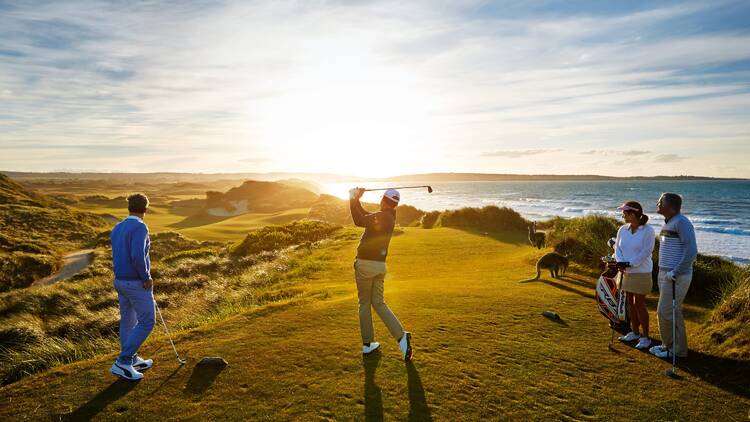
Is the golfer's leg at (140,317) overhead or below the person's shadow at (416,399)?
overhead

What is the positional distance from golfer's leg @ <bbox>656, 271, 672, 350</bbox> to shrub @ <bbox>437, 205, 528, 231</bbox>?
22349 millimetres

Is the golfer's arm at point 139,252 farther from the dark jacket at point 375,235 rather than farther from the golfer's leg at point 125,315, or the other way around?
the dark jacket at point 375,235

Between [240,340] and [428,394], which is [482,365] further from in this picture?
[240,340]

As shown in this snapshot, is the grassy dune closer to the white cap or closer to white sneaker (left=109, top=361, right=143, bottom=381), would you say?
white sneaker (left=109, top=361, right=143, bottom=381)

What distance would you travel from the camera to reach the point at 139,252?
6.07 meters

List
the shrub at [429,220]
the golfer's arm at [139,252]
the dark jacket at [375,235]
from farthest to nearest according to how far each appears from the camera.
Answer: the shrub at [429,220] < the dark jacket at [375,235] < the golfer's arm at [139,252]

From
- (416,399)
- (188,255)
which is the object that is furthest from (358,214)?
(188,255)

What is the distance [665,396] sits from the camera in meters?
5.90

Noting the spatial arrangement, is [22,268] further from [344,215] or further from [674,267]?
[344,215]

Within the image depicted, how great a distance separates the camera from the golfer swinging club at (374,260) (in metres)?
6.56

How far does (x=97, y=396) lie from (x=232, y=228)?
4256 cm

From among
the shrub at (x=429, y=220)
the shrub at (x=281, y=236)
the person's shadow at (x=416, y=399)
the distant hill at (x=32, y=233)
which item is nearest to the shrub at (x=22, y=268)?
the distant hill at (x=32, y=233)

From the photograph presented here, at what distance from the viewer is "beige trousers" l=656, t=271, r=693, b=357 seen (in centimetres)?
673

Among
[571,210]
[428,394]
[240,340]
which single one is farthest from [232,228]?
[571,210]
